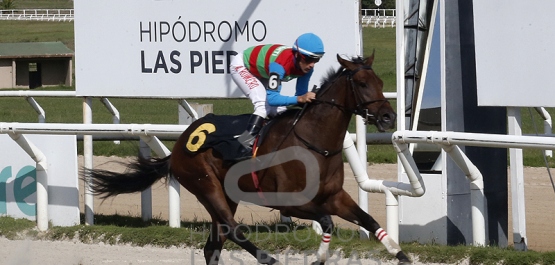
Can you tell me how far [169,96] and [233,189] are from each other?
6.35ft

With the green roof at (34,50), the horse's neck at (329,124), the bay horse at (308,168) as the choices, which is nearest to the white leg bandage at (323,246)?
the bay horse at (308,168)

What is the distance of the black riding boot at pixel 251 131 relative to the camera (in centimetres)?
540

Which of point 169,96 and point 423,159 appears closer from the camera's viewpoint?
point 423,159

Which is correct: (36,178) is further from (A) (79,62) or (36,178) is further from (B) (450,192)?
(B) (450,192)

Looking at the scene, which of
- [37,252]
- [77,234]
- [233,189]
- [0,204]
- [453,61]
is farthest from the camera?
[0,204]

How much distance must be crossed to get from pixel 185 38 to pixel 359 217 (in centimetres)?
276

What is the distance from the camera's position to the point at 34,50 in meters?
33.0

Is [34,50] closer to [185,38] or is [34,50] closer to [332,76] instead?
[185,38]

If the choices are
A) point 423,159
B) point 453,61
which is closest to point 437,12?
point 453,61

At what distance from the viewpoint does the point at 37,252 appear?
666 cm

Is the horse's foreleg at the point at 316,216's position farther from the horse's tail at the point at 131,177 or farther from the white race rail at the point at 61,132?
the white race rail at the point at 61,132

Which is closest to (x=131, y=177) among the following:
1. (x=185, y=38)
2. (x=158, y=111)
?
(x=185, y=38)

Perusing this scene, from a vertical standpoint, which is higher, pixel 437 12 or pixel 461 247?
pixel 437 12

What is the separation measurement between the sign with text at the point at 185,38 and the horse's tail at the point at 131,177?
1054 mm
